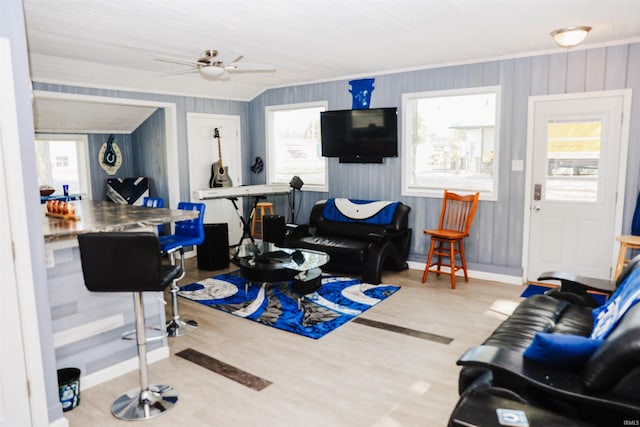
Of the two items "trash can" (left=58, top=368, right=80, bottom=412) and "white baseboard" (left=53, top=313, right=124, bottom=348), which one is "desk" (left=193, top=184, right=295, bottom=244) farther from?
"trash can" (left=58, top=368, right=80, bottom=412)

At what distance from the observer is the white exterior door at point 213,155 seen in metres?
6.61

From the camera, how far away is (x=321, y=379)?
3.06 m

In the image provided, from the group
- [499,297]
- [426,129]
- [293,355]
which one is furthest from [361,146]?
[293,355]

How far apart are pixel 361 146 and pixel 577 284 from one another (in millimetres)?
3396

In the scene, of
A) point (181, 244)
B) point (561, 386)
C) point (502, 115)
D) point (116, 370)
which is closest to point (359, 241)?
point (502, 115)

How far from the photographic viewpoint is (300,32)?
3.88 metres

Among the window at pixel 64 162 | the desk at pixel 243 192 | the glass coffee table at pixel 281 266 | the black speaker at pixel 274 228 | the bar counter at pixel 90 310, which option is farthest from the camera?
the window at pixel 64 162

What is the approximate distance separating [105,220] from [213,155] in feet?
13.0

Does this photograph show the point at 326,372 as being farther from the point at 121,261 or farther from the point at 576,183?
the point at 576,183

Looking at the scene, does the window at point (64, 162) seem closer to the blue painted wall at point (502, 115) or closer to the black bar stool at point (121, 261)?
the blue painted wall at point (502, 115)

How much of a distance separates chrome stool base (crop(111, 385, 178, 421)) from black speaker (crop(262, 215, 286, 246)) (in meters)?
3.60

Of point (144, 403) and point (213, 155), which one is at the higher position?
point (213, 155)

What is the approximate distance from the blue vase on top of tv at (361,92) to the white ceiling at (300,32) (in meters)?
0.33

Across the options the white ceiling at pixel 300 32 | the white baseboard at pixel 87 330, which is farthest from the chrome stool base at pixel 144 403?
the white ceiling at pixel 300 32
